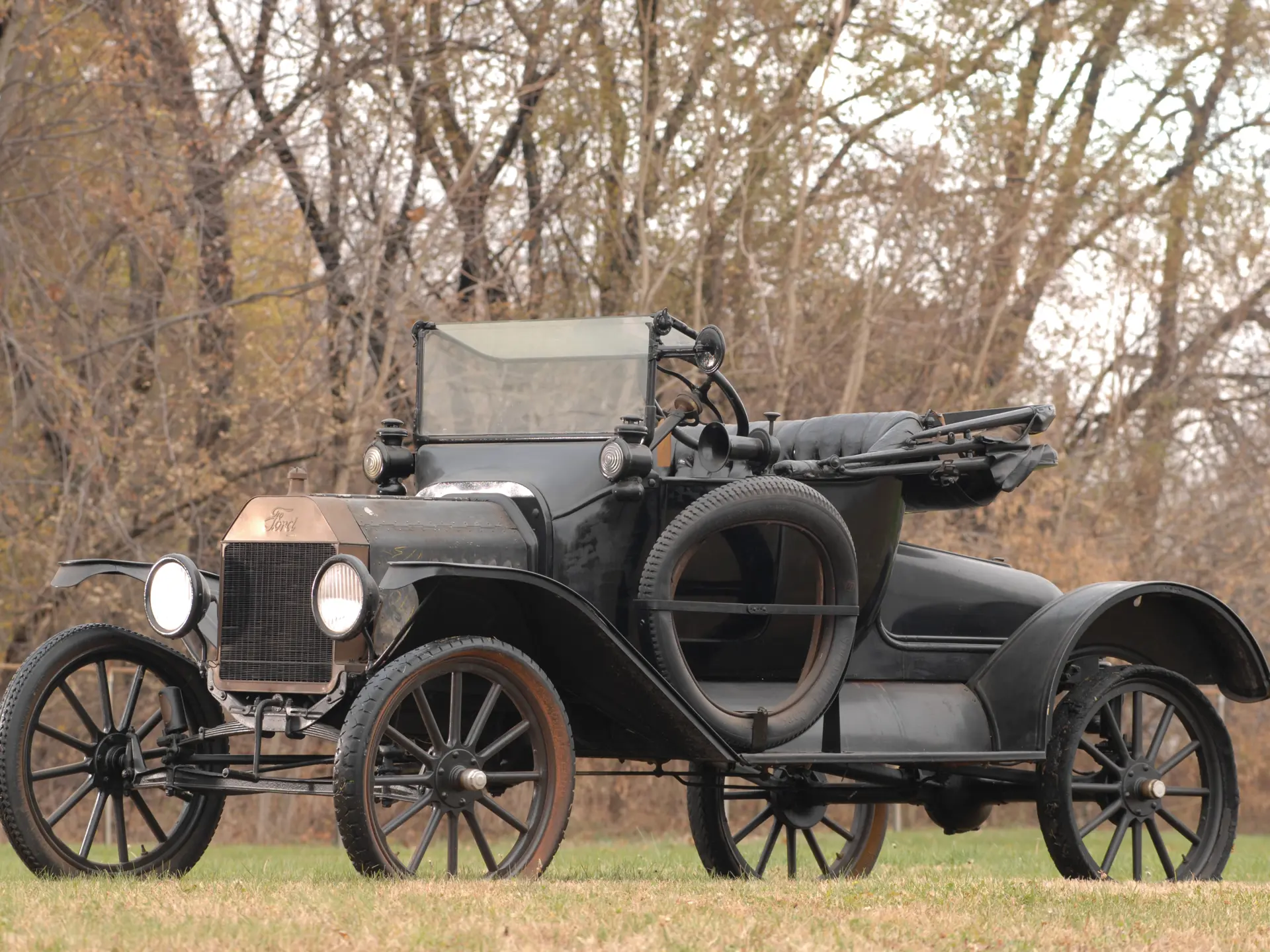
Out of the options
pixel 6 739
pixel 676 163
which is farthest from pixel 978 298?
pixel 6 739

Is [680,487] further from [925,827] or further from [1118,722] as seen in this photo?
[925,827]

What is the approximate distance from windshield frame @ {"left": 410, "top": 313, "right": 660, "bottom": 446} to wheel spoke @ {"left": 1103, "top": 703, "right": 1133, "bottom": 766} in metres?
2.47

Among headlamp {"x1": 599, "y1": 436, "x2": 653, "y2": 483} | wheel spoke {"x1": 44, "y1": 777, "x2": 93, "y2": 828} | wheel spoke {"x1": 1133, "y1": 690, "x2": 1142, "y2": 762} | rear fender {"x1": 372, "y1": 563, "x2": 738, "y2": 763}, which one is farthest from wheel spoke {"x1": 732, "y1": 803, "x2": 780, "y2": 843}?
wheel spoke {"x1": 44, "y1": 777, "x2": 93, "y2": 828}

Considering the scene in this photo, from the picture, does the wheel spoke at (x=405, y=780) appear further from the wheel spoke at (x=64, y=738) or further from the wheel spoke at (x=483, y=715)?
the wheel spoke at (x=64, y=738)

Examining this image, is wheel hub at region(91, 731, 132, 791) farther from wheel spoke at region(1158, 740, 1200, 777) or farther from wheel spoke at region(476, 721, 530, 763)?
wheel spoke at region(1158, 740, 1200, 777)

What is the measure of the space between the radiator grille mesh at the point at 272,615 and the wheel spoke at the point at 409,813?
0.62 metres

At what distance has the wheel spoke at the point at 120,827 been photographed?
7.03 meters

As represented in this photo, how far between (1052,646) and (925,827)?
10.3m

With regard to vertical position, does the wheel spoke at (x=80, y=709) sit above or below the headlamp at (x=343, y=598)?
below

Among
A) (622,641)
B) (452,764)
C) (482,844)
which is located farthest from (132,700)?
(622,641)

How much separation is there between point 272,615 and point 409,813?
3.33ft

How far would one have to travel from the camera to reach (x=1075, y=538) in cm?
1878

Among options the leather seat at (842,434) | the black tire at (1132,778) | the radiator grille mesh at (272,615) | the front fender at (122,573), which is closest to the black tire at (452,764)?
the radiator grille mesh at (272,615)

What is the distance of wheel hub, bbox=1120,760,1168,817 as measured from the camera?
26.8 feet
